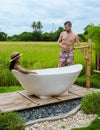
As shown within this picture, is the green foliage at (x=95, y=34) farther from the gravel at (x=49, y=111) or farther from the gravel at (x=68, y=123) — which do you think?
the gravel at (x=68, y=123)

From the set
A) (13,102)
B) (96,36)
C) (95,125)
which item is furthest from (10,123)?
(96,36)

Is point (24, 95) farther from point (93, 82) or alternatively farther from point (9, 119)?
point (93, 82)

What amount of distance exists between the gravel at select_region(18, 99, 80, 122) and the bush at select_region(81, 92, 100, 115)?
35cm

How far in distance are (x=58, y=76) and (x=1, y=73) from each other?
7.31ft

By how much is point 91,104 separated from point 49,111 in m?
0.69

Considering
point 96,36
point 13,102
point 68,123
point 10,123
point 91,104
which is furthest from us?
point 96,36

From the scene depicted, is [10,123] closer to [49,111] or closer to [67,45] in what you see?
[49,111]

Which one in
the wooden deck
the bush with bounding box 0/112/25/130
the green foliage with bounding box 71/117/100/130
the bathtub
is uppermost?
the bathtub

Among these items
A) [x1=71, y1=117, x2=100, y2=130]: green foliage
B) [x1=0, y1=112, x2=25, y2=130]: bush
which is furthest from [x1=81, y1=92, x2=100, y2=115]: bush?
[x1=0, y1=112, x2=25, y2=130]: bush

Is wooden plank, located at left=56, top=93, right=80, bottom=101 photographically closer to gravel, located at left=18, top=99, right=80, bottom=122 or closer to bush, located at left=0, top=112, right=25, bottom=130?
gravel, located at left=18, top=99, right=80, bottom=122

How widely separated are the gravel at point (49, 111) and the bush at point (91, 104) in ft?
1.14

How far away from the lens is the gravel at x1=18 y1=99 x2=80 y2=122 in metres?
4.42

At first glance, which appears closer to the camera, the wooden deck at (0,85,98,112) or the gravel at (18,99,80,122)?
the gravel at (18,99,80,122)

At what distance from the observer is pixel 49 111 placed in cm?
465
